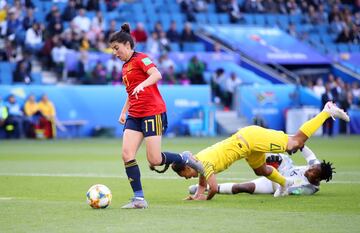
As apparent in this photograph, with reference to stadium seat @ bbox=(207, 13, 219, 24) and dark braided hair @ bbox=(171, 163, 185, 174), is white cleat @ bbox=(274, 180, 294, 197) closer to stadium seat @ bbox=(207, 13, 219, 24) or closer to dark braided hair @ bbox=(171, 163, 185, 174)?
dark braided hair @ bbox=(171, 163, 185, 174)

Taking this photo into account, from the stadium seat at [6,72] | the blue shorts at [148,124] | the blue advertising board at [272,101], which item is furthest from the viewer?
the blue advertising board at [272,101]

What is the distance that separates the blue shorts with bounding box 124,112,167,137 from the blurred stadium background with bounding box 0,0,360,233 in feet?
7.77

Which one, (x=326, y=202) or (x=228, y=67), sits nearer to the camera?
(x=326, y=202)

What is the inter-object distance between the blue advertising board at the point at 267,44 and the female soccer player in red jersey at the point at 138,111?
27.8m

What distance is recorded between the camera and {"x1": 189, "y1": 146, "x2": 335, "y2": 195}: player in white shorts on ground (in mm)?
12773

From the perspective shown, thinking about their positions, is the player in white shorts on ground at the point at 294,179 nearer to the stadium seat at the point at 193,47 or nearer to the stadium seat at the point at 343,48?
the stadium seat at the point at 193,47

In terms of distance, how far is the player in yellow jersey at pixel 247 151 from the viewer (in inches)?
473

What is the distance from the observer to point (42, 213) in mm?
10352

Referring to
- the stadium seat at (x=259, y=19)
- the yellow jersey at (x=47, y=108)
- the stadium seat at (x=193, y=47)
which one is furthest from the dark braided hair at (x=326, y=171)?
the stadium seat at (x=259, y=19)

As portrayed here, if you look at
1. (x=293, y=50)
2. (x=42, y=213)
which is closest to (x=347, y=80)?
(x=293, y=50)

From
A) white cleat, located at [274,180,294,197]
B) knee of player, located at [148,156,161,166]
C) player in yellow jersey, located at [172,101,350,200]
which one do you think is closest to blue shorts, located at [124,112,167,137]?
knee of player, located at [148,156,161,166]

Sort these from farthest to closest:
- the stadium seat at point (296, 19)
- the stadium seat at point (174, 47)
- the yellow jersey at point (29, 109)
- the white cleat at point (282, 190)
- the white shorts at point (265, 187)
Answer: the stadium seat at point (296, 19) < the stadium seat at point (174, 47) < the yellow jersey at point (29, 109) < the white shorts at point (265, 187) < the white cleat at point (282, 190)

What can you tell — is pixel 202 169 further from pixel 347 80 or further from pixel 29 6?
pixel 347 80

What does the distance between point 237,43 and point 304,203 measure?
28.1 m
